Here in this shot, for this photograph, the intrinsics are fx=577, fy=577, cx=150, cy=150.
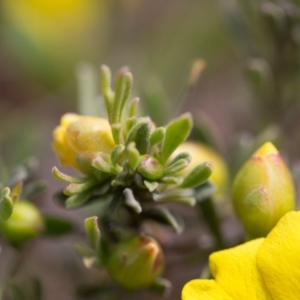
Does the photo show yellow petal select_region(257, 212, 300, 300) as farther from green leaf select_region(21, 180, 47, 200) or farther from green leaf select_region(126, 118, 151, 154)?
green leaf select_region(21, 180, 47, 200)

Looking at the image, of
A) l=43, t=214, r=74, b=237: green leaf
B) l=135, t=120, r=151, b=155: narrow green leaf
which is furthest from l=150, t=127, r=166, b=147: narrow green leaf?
l=43, t=214, r=74, b=237: green leaf

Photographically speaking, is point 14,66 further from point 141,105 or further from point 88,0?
point 141,105

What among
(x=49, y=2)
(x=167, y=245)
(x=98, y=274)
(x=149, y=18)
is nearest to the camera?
(x=167, y=245)

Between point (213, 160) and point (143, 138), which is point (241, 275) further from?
point (213, 160)

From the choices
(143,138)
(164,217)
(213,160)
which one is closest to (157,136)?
(143,138)

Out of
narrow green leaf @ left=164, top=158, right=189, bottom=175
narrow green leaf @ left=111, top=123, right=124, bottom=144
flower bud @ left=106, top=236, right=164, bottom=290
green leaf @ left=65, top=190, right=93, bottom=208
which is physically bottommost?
flower bud @ left=106, top=236, right=164, bottom=290

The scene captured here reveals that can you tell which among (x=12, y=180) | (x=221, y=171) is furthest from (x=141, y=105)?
(x=12, y=180)

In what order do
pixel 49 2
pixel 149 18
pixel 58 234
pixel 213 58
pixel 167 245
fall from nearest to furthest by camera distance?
1. pixel 58 234
2. pixel 167 245
3. pixel 49 2
4. pixel 213 58
5. pixel 149 18
